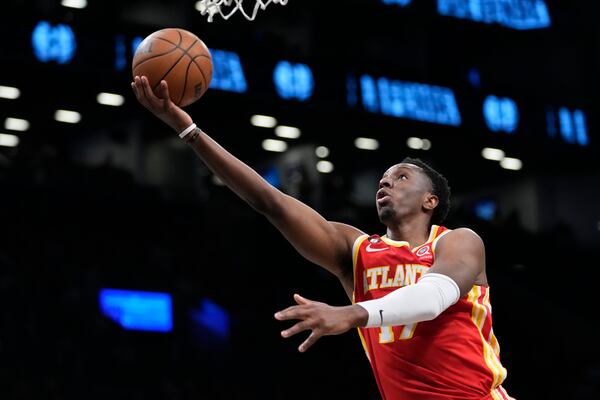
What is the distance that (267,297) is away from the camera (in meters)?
12.7

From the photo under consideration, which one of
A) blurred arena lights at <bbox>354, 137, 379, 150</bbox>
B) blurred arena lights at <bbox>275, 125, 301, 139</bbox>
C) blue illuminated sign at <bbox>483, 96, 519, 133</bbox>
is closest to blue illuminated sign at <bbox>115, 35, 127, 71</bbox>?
blurred arena lights at <bbox>275, 125, 301, 139</bbox>

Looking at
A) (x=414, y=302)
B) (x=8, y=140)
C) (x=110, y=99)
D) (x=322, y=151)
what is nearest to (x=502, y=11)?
(x=322, y=151)

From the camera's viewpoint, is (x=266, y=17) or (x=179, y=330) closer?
(x=179, y=330)

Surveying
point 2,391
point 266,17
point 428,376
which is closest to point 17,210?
point 2,391

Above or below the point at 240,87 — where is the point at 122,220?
below

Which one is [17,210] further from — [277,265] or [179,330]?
[277,265]

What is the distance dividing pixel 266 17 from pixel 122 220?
4.48 metres

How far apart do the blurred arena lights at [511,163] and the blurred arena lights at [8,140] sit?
7.98m

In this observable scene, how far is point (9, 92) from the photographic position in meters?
12.0

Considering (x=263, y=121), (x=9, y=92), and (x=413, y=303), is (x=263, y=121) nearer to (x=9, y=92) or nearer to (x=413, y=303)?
(x=9, y=92)

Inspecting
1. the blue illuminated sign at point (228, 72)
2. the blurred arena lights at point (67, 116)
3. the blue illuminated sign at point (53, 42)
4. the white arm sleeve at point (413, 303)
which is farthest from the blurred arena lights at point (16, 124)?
the white arm sleeve at point (413, 303)

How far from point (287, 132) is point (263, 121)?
25.2 inches

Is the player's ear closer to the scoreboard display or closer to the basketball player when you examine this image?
the basketball player

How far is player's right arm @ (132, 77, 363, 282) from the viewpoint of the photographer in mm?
3719
